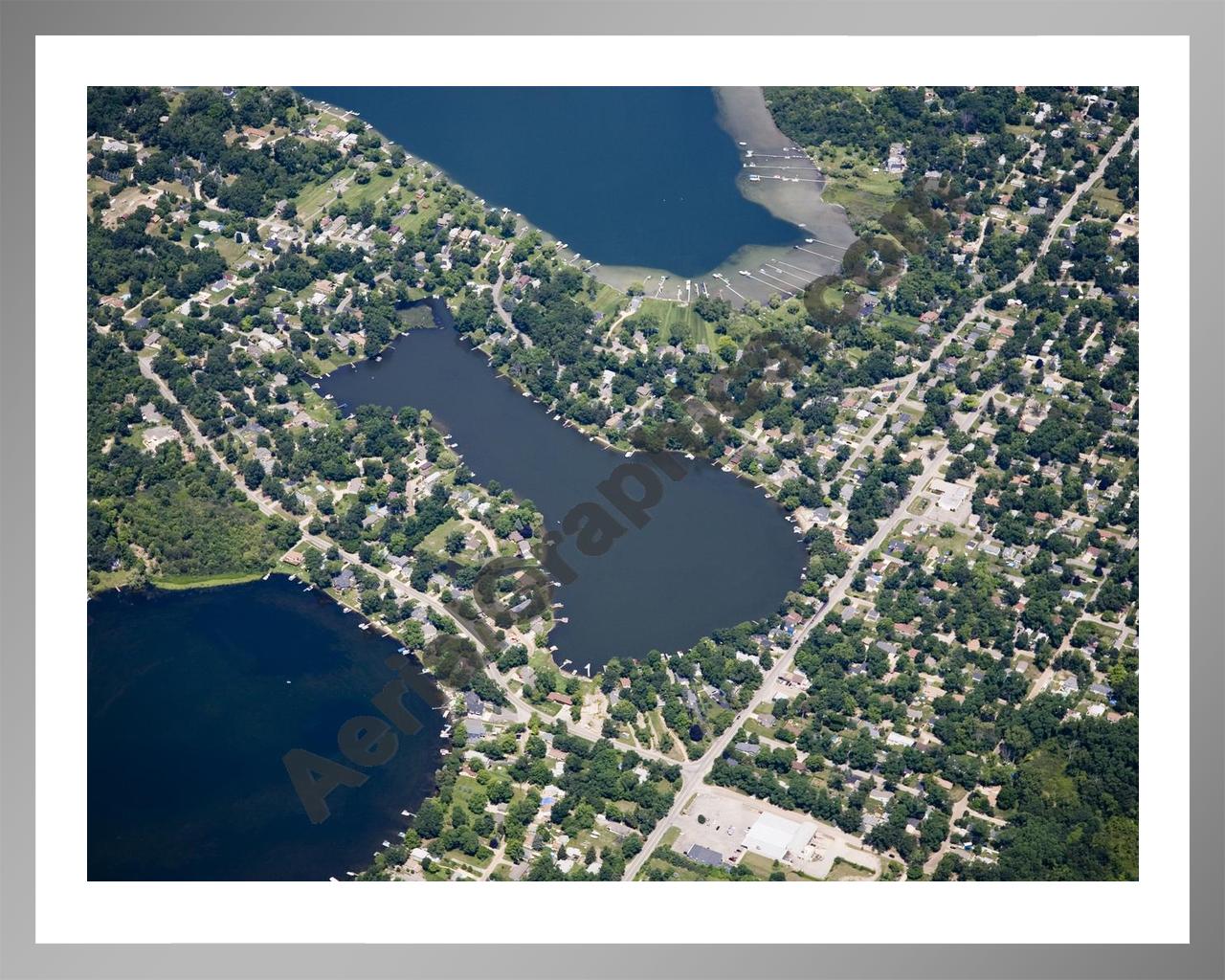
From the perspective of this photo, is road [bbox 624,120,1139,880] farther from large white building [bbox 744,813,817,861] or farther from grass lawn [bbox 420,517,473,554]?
grass lawn [bbox 420,517,473,554]

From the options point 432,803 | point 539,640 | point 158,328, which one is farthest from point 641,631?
point 158,328

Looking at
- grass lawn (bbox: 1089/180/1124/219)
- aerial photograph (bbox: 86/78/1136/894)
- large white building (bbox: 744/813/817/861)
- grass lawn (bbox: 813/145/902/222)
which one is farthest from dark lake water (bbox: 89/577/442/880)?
grass lawn (bbox: 1089/180/1124/219)

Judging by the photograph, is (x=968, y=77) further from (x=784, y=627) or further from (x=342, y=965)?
(x=784, y=627)

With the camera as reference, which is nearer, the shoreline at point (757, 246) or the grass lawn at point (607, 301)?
the grass lawn at point (607, 301)

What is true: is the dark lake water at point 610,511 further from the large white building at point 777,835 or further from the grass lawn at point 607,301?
the large white building at point 777,835

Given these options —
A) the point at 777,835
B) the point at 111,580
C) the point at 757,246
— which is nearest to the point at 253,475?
the point at 111,580

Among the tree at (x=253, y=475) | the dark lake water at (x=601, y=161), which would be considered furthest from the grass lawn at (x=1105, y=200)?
the tree at (x=253, y=475)

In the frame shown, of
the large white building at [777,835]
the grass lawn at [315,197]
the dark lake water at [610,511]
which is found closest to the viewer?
the large white building at [777,835]
